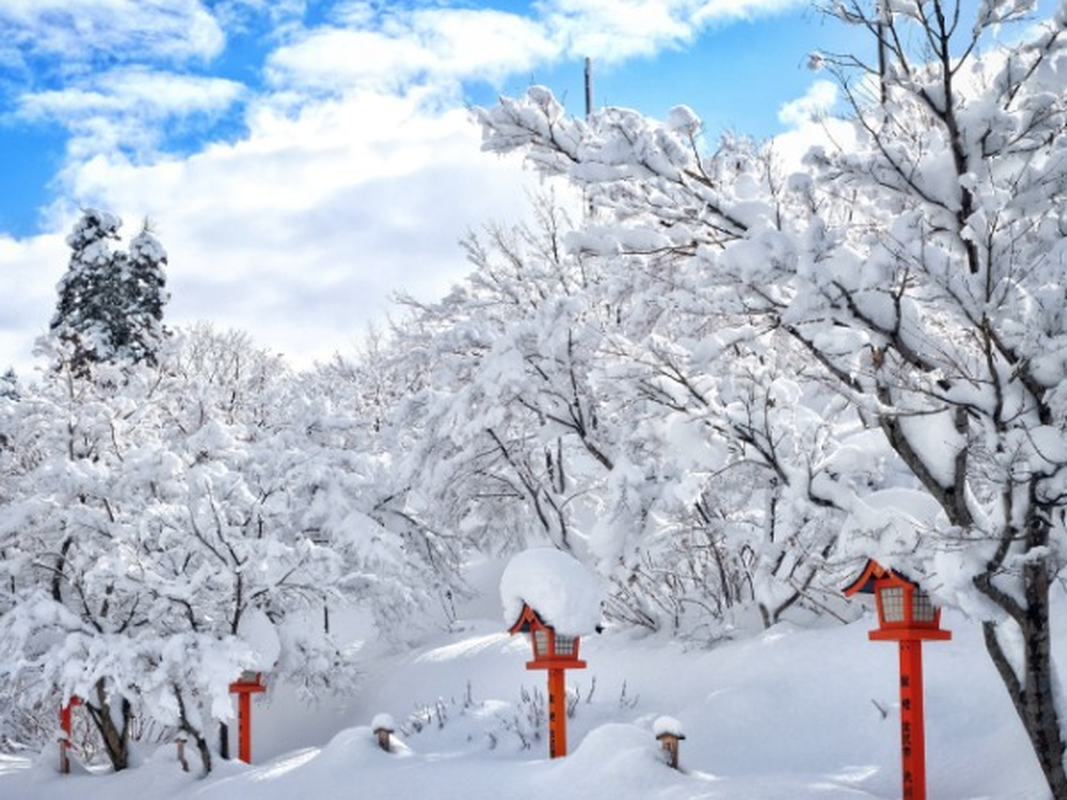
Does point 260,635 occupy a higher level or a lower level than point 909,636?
lower

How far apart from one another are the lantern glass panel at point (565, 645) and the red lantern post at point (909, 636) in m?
3.17

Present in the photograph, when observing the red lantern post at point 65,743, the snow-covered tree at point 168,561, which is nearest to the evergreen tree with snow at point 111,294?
the snow-covered tree at point 168,561

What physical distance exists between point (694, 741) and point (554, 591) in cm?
230

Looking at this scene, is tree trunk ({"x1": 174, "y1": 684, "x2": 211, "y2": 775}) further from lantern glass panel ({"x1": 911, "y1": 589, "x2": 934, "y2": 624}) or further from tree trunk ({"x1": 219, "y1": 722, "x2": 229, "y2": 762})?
lantern glass panel ({"x1": 911, "y1": 589, "x2": 934, "y2": 624})

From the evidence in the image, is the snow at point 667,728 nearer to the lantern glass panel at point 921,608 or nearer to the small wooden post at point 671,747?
the small wooden post at point 671,747

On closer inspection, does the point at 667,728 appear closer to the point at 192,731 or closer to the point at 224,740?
the point at 192,731

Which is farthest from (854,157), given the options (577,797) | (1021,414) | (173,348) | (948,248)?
(173,348)

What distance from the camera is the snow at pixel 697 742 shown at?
9617 mm

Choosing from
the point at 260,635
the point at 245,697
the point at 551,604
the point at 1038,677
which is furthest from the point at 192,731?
A: the point at 1038,677

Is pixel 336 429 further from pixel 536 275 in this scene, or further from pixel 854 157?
pixel 854 157

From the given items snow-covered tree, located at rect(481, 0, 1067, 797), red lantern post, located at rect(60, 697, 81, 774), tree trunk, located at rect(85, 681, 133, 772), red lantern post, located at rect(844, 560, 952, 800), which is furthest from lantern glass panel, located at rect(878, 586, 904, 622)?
red lantern post, located at rect(60, 697, 81, 774)

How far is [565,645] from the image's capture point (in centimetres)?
1120

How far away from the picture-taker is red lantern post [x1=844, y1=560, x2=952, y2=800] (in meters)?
8.83

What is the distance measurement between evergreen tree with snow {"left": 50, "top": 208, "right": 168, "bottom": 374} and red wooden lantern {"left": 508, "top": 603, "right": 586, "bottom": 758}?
24.2 m
